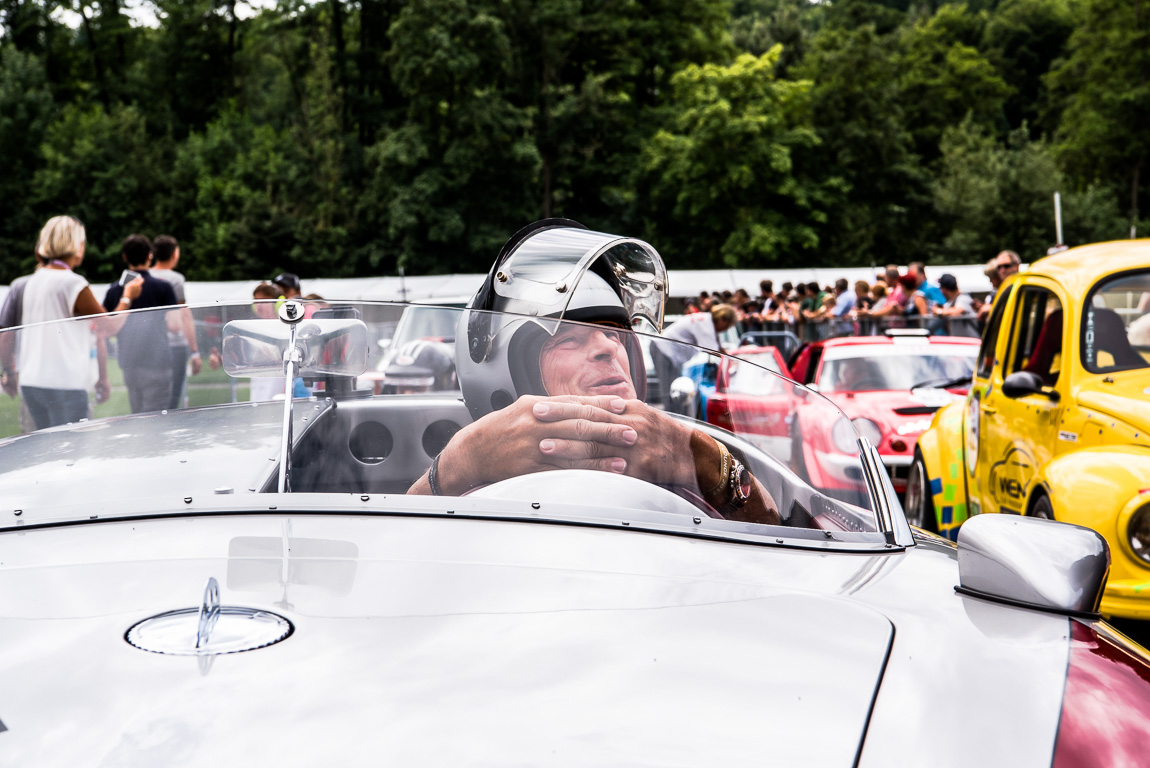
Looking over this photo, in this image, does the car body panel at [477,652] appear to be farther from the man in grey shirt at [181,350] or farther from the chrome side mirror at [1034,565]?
the man in grey shirt at [181,350]

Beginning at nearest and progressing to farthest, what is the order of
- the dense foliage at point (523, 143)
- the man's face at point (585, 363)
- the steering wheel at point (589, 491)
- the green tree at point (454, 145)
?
the steering wheel at point (589, 491) < the man's face at point (585, 363) < the green tree at point (454, 145) < the dense foliage at point (523, 143)

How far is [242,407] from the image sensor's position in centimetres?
264

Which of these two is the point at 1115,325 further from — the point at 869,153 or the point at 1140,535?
the point at 869,153

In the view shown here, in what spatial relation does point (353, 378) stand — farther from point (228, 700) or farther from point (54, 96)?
point (54, 96)

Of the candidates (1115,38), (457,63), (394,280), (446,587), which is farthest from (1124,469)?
(1115,38)

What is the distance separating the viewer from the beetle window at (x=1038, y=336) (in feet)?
19.9

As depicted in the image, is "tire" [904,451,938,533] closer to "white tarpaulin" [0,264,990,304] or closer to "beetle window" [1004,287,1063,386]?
"beetle window" [1004,287,1063,386]

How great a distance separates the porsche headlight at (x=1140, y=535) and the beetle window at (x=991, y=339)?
197 cm

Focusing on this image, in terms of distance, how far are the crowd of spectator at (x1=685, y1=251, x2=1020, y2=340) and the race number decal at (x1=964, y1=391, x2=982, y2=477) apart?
392 cm

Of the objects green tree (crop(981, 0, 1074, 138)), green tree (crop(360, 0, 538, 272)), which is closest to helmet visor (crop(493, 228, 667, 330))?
green tree (crop(360, 0, 538, 272))

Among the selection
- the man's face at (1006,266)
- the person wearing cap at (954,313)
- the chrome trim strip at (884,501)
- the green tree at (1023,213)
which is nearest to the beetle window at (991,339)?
the man's face at (1006,266)

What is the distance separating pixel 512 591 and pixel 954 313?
1276 cm

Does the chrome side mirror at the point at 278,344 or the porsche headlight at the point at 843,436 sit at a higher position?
the chrome side mirror at the point at 278,344

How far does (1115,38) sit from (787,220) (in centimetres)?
2032
